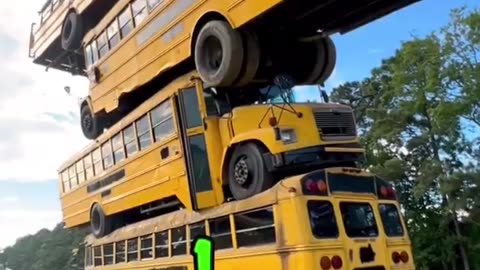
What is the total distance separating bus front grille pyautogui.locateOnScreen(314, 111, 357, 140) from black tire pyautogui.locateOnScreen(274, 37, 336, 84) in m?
1.02

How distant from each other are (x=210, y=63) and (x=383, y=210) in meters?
2.54

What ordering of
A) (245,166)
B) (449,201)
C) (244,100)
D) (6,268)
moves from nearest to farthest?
1. (245,166)
2. (244,100)
3. (449,201)
4. (6,268)

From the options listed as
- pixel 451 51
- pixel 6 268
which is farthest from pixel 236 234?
pixel 6 268

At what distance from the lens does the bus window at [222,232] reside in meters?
6.06

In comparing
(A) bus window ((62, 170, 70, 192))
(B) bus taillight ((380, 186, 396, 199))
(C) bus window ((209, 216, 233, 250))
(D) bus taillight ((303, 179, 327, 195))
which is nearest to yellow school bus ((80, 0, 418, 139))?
(C) bus window ((209, 216, 233, 250))

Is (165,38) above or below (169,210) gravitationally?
above

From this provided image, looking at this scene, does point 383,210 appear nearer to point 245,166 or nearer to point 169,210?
point 245,166

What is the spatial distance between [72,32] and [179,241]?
5.91 m

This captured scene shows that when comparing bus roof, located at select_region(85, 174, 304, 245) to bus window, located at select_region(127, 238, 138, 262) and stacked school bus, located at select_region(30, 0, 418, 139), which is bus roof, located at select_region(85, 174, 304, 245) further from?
stacked school bus, located at select_region(30, 0, 418, 139)

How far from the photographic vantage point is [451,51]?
2442 cm

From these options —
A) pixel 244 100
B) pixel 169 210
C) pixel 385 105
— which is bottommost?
pixel 169 210

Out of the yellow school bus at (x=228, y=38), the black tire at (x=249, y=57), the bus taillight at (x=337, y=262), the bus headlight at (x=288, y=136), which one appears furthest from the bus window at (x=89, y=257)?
the bus taillight at (x=337, y=262)

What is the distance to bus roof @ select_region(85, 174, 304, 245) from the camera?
5621mm

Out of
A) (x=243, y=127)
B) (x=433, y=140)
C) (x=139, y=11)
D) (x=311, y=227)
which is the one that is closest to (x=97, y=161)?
(x=139, y=11)
